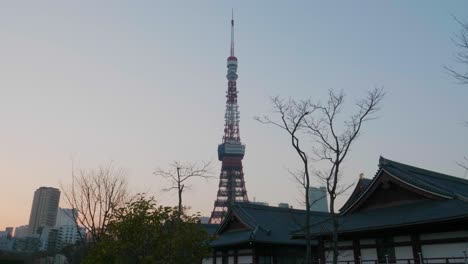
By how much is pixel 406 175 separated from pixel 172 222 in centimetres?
1313

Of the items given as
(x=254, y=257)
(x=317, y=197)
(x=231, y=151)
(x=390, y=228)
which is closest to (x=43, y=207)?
(x=231, y=151)

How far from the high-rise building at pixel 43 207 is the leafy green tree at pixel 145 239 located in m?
156

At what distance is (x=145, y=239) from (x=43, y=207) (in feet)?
537

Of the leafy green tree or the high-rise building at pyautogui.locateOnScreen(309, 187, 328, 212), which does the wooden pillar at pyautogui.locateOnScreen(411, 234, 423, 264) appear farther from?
the leafy green tree

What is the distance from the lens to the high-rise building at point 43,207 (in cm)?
15500

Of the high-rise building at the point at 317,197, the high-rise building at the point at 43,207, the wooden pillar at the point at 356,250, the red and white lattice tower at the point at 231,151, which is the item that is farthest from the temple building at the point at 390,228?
the high-rise building at the point at 43,207

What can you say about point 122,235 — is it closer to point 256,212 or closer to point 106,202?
point 106,202

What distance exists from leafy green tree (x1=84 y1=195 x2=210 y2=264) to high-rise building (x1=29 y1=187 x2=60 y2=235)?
510ft

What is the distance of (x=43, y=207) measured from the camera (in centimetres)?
15650

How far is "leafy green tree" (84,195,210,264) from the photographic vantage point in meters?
14.5

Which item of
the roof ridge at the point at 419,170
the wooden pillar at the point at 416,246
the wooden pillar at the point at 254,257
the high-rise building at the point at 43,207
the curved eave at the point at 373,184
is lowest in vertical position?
the wooden pillar at the point at 254,257

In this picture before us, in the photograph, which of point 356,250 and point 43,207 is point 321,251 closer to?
point 356,250

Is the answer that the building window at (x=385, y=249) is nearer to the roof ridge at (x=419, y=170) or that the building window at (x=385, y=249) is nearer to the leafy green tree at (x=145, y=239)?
the roof ridge at (x=419, y=170)

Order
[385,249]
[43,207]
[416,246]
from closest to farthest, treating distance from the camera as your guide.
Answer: [416,246]
[385,249]
[43,207]
